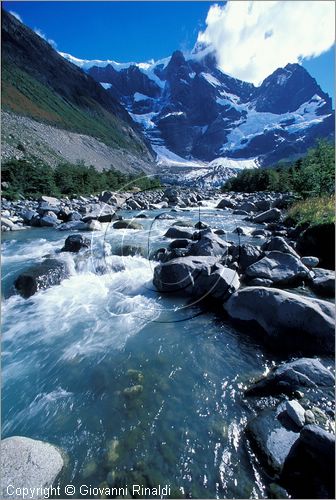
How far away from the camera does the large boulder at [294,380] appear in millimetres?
4402

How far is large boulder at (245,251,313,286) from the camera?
8.25 meters

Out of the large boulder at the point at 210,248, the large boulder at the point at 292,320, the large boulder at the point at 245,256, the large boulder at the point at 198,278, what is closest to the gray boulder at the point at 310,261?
the large boulder at the point at 245,256

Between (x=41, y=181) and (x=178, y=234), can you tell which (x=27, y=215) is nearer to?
(x=41, y=181)

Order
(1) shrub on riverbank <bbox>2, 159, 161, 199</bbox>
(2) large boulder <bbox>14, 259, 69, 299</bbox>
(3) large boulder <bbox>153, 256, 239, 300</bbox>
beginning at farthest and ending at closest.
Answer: (1) shrub on riverbank <bbox>2, 159, 161, 199</bbox> → (2) large boulder <bbox>14, 259, 69, 299</bbox> → (3) large boulder <bbox>153, 256, 239, 300</bbox>

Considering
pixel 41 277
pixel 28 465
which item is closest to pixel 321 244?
pixel 41 277

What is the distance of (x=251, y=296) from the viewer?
6426 mm

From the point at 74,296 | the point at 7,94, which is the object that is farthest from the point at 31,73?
the point at 74,296

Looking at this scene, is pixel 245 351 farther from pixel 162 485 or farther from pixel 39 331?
pixel 39 331

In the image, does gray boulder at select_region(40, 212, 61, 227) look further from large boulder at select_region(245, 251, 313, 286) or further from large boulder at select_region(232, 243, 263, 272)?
large boulder at select_region(245, 251, 313, 286)

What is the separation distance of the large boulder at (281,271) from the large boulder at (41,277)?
6.14 m

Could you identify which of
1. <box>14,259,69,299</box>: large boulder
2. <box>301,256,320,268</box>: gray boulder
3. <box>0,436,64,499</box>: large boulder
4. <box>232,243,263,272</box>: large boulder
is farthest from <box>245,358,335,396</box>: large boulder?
<box>14,259,69,299</box>: large boulder

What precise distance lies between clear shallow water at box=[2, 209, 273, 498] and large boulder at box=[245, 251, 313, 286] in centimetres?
212

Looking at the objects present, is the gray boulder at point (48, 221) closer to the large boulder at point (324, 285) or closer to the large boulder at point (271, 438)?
the large boulder at point (324, 285)

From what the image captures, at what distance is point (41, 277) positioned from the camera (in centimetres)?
900
